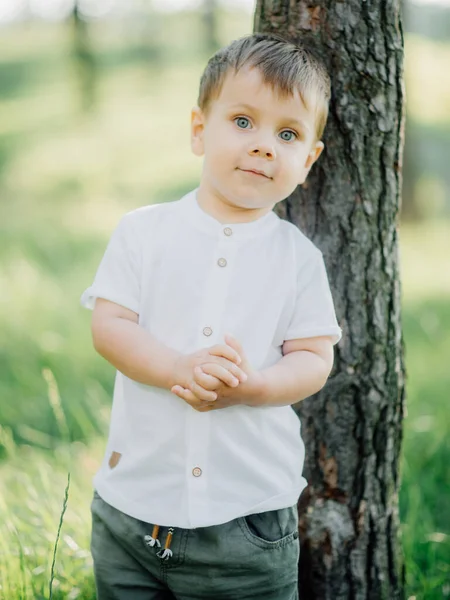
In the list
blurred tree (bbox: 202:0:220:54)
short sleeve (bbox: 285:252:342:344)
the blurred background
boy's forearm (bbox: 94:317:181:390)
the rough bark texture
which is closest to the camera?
boy's forearm (bbox: 94:317:181:390)

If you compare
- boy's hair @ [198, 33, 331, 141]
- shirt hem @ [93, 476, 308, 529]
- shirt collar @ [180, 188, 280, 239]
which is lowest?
shirt hem @ [93, 476, 308, 529]

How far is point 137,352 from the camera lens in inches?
75.3

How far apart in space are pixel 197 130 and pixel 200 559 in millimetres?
1130

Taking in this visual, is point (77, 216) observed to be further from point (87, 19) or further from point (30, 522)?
point (87, 19)

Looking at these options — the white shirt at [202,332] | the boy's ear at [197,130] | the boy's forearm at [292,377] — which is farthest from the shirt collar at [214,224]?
the boy's forearm at [292,377]

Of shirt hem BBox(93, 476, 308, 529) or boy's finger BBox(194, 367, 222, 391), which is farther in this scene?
shirt hem BBox(93, 476, 308, 529)

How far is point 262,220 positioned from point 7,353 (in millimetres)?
3513

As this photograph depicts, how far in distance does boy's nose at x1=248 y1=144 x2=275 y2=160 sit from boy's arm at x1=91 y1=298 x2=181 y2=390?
0.51 meters

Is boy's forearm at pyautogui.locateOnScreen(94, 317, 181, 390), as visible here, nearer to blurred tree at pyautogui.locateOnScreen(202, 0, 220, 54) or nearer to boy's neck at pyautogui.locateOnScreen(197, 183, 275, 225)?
boy's neck at pyautogui.locateOnScreen(197, 183, 275, 225)

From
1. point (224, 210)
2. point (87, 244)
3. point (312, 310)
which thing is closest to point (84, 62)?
point (87, 244)

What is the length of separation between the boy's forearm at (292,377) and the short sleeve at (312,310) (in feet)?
0.19

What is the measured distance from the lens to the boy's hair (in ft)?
6.38

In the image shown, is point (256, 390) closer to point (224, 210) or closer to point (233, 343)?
point (233, 343)

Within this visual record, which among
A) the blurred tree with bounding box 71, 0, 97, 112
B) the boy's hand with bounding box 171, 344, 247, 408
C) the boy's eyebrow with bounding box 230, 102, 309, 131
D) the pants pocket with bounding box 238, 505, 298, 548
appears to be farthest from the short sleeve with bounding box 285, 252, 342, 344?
the blurred tree with bounding box 71, 0, 97, 112
